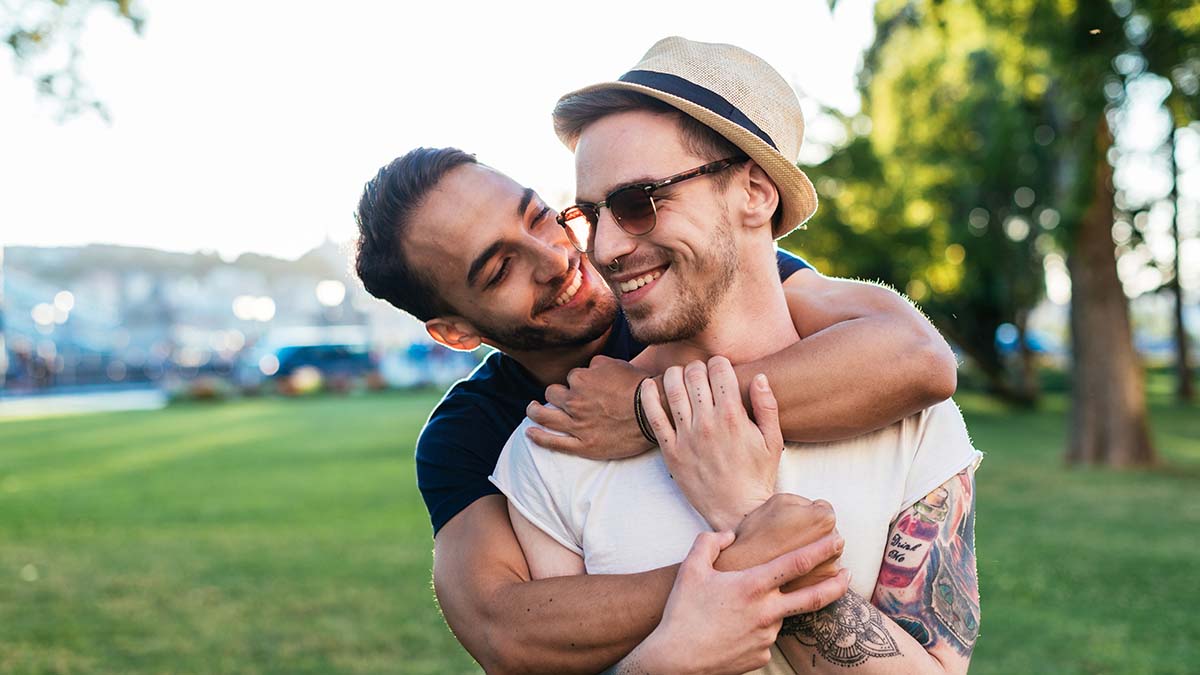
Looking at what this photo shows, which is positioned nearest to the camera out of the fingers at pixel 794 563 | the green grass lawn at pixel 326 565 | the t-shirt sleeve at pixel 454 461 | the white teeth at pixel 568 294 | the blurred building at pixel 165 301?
the fingers at pixel 794 563

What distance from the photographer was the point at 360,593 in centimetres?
999

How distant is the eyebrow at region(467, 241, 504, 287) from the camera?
3.11 metres

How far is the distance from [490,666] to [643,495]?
523 millimetres

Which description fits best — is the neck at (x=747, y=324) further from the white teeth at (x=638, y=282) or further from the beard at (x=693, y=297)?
the white teeth at (x=638, y=282)

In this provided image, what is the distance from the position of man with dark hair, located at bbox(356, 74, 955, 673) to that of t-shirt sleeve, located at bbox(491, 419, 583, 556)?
0.23 ft

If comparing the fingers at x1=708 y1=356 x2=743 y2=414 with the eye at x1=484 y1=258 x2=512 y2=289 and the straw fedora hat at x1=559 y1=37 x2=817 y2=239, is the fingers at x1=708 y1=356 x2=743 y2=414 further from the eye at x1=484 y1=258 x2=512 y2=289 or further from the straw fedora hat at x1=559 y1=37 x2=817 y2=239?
the eye at x1=484 y1=258 x2=512 y2=289

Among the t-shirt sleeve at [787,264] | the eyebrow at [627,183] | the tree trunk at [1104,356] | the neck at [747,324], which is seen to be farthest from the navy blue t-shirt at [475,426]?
the tree trunk at [1104,356]

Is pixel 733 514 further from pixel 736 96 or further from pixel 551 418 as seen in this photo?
pixel 736 96

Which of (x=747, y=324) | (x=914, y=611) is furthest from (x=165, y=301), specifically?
(x=914, y=611)

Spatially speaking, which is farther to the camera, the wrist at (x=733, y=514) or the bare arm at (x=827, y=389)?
the bare arm at (x=827, y=389)

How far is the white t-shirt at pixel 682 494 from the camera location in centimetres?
232

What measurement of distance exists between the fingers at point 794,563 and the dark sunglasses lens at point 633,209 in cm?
71

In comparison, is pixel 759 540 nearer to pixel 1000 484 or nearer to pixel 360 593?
pixel 360 593

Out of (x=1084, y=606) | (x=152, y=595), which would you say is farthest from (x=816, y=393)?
(x=152, y=595)
